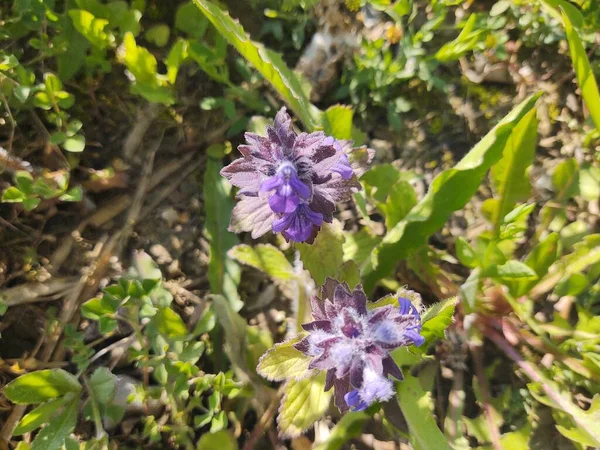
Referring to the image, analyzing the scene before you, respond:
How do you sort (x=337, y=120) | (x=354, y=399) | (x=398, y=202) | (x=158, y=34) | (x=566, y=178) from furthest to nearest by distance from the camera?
(x=158, y=34) → (x=566, y=178) → (x=398, y=202) → (x=337, y=120) → (x=354, y=399)

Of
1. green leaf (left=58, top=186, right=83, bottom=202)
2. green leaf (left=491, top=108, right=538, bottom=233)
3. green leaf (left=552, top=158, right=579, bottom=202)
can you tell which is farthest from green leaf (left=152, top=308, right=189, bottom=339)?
green leaf (left=552, top=158, right=579, bottom=202)

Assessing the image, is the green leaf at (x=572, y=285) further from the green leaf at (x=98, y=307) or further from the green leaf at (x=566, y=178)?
the green leaf at (x=98, y=307)

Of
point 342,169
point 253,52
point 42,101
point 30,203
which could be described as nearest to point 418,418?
point 342,169

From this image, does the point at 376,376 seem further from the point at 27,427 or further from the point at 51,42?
the point at 51,42

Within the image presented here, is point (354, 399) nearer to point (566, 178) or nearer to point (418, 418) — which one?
point (418, 418)

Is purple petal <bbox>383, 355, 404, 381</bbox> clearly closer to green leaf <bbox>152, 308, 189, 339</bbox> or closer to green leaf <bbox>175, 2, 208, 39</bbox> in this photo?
green leaf <bbox>152, 308, 189, 339</bbox>

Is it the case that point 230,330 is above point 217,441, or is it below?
above

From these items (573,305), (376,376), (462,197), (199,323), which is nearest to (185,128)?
(199,323)
